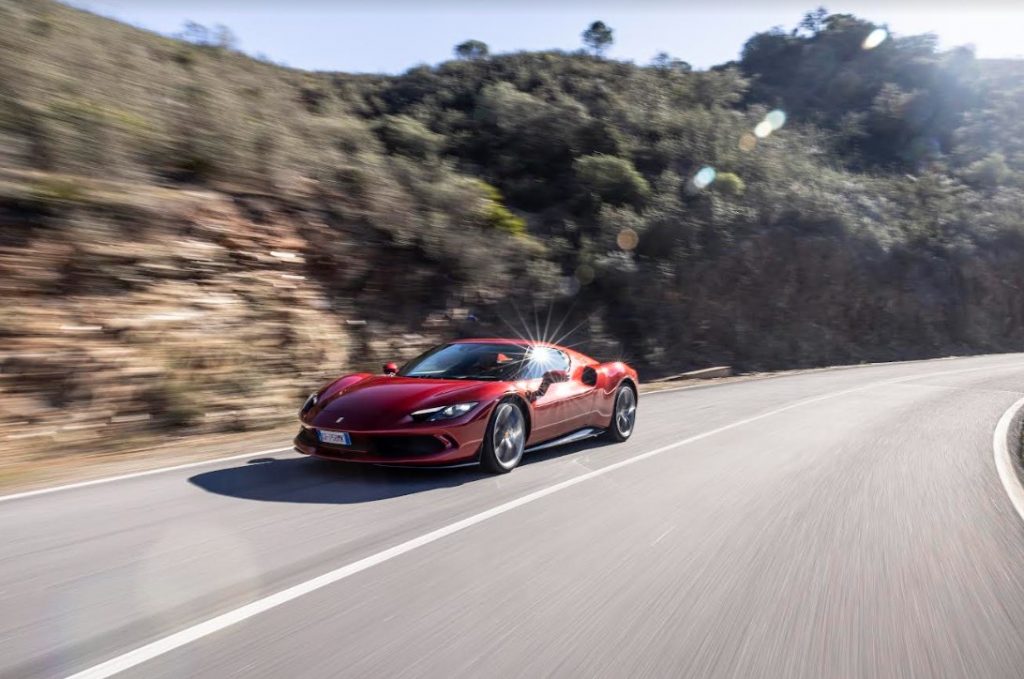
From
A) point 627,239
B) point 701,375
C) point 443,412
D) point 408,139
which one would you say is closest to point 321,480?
point 443,412

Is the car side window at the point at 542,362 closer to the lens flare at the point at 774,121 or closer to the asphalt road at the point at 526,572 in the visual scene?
the asphalt road at the point at 526,572

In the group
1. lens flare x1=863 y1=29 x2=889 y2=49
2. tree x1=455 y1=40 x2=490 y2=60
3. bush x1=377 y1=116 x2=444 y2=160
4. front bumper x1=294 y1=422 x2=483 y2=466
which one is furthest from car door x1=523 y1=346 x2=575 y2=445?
lens flare x1=863 y1=29 x2=889 y2=49

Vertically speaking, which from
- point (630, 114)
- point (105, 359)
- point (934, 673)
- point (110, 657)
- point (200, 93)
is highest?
point (630, 114)

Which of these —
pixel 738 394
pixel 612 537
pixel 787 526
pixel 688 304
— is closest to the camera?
pixel 612 537

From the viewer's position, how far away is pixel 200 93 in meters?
12.6

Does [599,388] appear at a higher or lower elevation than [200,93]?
lower

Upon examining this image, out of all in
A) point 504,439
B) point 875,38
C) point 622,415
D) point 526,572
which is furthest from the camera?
point 875,38

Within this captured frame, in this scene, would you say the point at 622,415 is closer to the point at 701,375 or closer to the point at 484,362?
the point at 484,362

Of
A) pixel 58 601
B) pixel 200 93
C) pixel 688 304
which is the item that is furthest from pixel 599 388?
pixel 688 304

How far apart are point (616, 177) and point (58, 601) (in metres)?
26.8

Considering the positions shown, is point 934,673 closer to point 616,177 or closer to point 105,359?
point 105,359

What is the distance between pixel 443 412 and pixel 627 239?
21.2 metres

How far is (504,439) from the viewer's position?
7027mm

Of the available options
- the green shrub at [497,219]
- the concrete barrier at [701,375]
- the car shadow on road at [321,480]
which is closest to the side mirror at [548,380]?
the car shadow on road at [321,480]
